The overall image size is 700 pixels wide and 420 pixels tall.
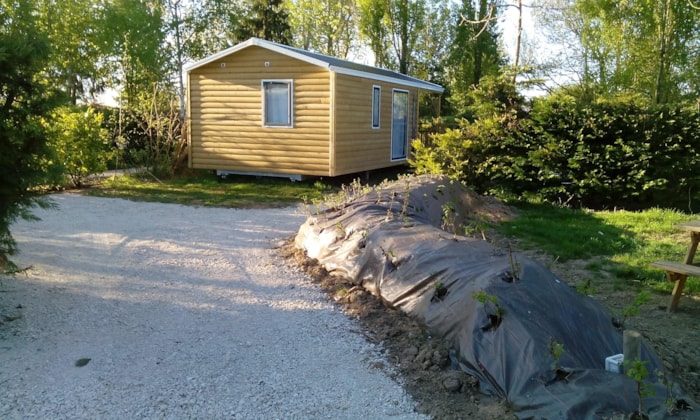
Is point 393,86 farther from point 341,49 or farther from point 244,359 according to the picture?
point 341,49

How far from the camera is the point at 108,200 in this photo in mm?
9977

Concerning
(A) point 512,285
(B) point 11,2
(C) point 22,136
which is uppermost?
(B) point 11,2

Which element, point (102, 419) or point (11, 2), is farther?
point (11, 2)

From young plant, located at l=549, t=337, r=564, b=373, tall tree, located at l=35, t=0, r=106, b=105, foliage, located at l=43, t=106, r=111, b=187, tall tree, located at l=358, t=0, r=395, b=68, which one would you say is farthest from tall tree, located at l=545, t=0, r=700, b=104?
tall tree, located at l=35, t=0, r=106, b=105

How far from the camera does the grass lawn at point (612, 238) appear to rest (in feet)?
17.9

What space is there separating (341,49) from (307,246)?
105ft

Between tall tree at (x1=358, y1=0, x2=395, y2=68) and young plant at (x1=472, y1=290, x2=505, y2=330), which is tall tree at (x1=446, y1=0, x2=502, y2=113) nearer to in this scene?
tall tree at (x1=358, y1=0, x2=395, y2=68)

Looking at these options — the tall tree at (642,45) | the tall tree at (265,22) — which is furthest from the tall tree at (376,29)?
the tall tree at (642,45)

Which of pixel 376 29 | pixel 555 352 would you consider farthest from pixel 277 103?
pixel 376 29

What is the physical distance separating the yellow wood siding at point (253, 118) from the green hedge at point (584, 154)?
2802 millimetres

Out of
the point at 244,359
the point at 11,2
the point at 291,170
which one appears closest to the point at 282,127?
the point at 291,170

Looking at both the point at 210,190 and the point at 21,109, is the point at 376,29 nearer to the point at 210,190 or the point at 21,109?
the point at 210,190

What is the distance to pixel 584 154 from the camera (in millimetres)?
9391

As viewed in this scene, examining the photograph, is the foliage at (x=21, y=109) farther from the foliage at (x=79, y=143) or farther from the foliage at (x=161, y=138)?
the foliage at (x=161, y=138)
